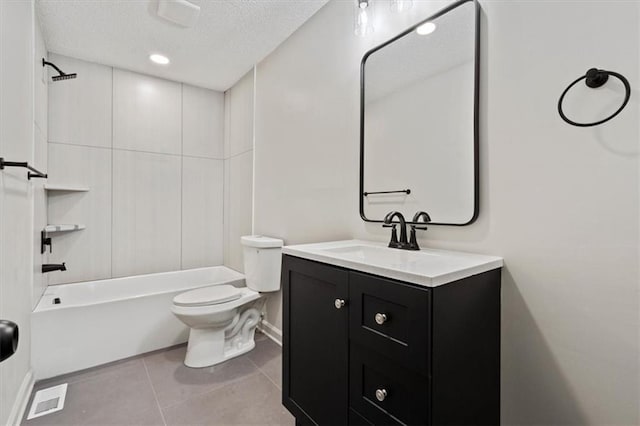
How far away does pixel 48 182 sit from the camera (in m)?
2.65

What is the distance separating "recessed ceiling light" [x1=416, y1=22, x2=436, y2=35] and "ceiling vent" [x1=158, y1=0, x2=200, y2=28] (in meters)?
1.46

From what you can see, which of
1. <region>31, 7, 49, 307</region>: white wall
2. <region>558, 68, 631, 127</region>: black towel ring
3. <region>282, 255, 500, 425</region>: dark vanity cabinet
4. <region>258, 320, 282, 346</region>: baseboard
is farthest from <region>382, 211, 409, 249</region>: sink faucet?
<region>31, 7, 49, 307</region>: white wall

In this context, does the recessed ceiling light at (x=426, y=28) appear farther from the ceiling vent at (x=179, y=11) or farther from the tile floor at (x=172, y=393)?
the tile floor at (x=172, y=393)

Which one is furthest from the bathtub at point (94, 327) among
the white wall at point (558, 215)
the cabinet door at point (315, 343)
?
the white wall at point (558, 215)

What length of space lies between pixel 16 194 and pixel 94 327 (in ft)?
3.56

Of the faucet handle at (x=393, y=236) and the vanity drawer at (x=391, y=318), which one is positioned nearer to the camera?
the vanity drawer at (x=391, y=318)

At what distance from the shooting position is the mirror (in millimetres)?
1310

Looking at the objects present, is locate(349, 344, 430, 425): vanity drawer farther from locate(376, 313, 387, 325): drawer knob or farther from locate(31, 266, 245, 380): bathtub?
locate(31, 266, 245, 380): bathtub

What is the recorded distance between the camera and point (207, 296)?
2215mm

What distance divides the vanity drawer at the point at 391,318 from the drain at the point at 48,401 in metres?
1.81

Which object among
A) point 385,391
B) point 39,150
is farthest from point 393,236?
point 39,150

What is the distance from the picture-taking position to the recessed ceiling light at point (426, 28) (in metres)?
1.43

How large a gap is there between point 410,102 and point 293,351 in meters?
1.34

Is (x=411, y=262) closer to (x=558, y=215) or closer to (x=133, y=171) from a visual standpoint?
(x=558, y=215)
